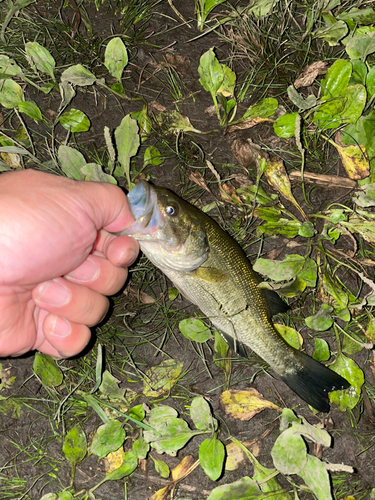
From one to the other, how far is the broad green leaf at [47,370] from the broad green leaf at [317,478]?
1.92m

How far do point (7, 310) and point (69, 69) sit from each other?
74.1 inches

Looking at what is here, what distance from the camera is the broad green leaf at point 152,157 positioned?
138 inches

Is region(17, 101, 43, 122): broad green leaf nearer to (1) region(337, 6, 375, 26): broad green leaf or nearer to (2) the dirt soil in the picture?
(2) the dirt soil

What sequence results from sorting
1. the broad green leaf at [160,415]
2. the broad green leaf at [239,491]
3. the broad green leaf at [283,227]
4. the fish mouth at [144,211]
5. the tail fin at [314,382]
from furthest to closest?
the broad green leaf at [283,227], the broad green leaf at [160,415], the tail fin at [314,382], the broad green leaf at [239,491], the fish mouth at [144,211]

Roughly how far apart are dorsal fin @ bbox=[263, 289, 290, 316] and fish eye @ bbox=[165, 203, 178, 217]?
0.94 m

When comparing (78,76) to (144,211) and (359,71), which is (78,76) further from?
(359,71)

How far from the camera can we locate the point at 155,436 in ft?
10.6

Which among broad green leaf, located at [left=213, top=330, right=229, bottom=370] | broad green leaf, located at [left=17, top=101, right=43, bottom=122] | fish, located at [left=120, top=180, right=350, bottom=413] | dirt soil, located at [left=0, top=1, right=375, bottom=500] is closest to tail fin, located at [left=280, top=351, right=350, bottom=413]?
fish, located at [left=120, top=180, right=350, bottom=413]

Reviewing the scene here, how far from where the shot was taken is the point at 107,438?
3262 millimetres

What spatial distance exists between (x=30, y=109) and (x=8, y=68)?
0.37 m

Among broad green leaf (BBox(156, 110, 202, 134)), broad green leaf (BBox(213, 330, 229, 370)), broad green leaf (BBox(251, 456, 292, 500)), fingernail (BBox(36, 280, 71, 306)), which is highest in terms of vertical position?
broad green leaf (BBox(156, 110, 202, 134))

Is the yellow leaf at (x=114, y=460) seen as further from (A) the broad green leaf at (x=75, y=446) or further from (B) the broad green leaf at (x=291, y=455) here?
(B) the broad green leaf at (x=291, y=455)

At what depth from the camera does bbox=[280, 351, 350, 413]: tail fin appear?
124 inches

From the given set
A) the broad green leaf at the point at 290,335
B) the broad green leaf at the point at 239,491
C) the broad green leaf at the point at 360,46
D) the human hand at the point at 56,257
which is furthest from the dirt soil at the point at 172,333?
the broad green leaf at the point at 360,46
